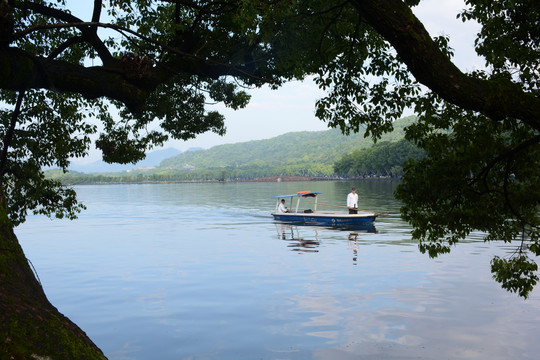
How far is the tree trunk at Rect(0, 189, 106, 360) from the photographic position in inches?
165

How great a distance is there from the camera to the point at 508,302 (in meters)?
20.4

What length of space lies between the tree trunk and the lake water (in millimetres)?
9801

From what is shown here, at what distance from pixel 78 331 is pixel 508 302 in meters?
19.5

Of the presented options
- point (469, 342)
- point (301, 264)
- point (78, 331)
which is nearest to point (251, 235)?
point (301, 264)

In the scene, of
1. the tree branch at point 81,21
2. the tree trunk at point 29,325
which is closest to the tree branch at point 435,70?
the tree trunk at point 29,325

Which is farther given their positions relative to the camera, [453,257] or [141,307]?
[453,257]

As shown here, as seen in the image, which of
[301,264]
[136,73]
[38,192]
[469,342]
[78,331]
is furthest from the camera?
[301,264]

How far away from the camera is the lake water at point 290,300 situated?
597 inches

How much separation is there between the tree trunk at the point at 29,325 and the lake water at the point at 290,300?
9.80 m

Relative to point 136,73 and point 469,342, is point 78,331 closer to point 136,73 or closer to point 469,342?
point 136,73

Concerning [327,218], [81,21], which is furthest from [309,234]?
[81,21]

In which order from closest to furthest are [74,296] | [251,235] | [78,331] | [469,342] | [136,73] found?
[78,331] < [136,73] < [469,342] < [74,296] < [251,235]

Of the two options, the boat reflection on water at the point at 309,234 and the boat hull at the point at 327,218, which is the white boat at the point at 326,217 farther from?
the boat reflection on water at the point at 309,234

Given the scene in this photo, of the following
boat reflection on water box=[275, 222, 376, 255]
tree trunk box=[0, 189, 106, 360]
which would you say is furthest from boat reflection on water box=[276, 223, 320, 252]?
tree trunk box=[0, 189, 106, 360]
